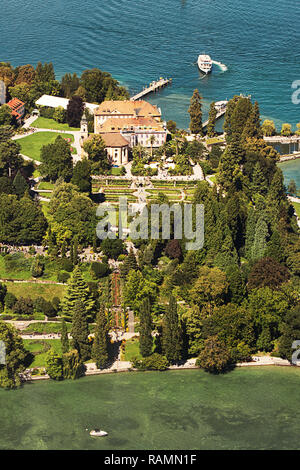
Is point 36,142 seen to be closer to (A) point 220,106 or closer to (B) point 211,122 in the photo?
(B) point 211,122

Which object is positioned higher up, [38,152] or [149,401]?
[38,152]

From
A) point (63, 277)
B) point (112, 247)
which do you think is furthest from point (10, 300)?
point (112, 247)

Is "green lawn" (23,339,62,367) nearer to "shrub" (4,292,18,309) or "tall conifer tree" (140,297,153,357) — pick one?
"shrub" (4,292,18,309)

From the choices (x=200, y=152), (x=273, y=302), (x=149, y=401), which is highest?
(x=200, y=152)

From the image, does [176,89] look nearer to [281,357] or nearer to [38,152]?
[38,152]

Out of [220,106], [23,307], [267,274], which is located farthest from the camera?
[220,106]

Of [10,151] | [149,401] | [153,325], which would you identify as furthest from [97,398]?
[10,151]

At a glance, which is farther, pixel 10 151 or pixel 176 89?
pixel 176 89
